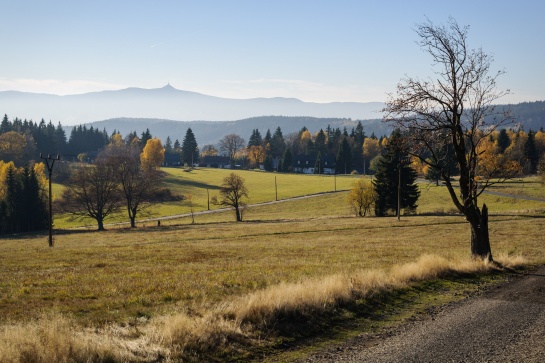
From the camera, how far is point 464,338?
10.1 m

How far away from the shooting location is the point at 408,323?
11445 mm

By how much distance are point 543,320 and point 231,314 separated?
7.12 metres

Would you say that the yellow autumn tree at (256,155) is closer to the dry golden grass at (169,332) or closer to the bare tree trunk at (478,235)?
the bare tree trunk at (478,235)

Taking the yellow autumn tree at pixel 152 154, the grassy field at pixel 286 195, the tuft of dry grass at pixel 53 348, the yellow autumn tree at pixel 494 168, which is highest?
the yellow autumn tree at pixel 152 154

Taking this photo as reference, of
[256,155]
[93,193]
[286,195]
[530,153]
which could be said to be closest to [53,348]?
[93,193]

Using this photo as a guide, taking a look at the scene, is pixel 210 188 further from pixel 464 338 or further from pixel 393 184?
pixel 464 338

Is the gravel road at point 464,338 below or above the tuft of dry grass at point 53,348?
below

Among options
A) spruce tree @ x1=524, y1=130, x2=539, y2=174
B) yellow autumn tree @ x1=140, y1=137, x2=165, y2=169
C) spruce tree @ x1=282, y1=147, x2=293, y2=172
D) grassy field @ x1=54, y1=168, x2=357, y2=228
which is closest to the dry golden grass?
grassy field @ x1=54, y1=168, x2=357, y2=228

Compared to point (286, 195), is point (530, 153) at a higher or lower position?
higher

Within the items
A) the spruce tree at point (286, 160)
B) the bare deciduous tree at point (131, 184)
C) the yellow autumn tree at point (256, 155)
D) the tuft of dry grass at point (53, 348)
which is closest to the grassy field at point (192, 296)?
the tuft of dry grass at point (53, 348)

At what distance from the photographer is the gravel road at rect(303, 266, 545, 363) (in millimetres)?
9070

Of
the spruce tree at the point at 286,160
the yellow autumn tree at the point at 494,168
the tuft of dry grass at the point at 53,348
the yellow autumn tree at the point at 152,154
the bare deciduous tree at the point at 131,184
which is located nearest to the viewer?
the tuft of dry grass at the point at 53,348

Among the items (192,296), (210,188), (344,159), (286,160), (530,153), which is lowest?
(210,188)

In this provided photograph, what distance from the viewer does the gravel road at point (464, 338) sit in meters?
9.07
